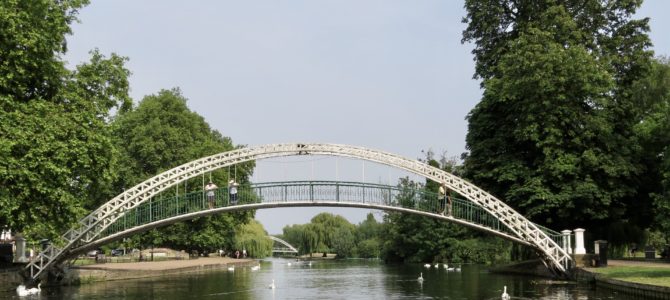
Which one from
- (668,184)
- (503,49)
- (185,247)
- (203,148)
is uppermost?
(503,49)

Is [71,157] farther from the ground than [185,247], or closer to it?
farther from the ground

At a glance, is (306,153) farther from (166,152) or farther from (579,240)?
(166,152)

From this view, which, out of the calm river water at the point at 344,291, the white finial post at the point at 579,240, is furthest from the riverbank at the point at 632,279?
the white finial post at the point at 579,240

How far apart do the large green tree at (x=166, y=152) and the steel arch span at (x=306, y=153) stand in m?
23.1

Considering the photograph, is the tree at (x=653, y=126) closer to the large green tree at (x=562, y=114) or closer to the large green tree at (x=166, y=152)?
the large green tree at (x=562, y=114)

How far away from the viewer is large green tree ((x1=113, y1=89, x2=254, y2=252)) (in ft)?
184

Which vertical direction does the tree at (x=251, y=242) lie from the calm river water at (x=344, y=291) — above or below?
below

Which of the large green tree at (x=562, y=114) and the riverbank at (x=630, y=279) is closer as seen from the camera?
the riverbank at (x=630, y=279)

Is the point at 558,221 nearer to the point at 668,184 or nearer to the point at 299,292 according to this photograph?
the point at 668,184

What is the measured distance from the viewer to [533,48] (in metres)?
34.5

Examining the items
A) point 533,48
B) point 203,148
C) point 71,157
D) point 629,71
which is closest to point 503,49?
point 533,48

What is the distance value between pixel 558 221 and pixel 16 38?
91.9 feet

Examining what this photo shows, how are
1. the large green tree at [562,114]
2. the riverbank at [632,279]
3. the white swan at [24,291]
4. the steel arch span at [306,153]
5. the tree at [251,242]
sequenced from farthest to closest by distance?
the tree at [251,242]
the large green tree at [562,114]
the steel arch span at [306,153]
the white swan at [24,291]
the riverbank at [632,279]

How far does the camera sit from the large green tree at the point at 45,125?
26.1m
